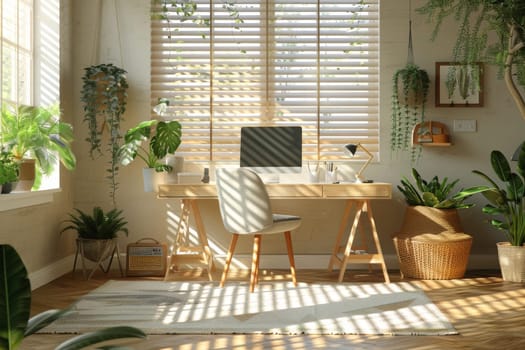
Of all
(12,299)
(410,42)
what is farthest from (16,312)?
(410,42)

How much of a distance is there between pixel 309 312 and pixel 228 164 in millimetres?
1924

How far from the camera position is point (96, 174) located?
5195 millimetres

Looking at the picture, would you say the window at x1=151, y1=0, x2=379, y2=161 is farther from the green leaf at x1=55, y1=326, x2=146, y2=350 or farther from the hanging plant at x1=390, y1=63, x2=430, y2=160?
the green leaf at x1=55, y1=326, x2=146, y2=350

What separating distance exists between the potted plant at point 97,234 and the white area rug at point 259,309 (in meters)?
0.37

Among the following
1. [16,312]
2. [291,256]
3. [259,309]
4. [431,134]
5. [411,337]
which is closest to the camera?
[16,312]

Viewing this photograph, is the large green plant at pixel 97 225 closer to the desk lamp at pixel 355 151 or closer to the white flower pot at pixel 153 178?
the white flower pot at pixel 153 178

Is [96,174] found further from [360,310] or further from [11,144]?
[360,310]

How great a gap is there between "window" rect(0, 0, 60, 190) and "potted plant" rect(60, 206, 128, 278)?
0.36m

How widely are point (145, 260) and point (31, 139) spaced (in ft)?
4.33

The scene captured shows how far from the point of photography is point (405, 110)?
203 inches

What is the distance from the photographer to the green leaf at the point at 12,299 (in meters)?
1.43

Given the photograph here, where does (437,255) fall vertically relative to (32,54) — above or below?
below

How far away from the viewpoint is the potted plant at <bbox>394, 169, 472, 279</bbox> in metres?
4.59

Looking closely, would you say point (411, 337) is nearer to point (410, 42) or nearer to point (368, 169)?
point (368, 169)
